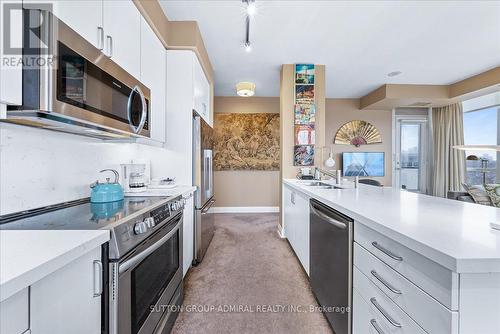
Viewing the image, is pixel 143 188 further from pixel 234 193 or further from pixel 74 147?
pixel 234 193

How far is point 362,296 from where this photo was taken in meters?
1.06

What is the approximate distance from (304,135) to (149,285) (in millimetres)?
2782

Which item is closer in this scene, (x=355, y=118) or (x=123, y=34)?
(x=123, y=34)

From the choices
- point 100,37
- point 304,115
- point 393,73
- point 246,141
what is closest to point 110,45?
point 100,37

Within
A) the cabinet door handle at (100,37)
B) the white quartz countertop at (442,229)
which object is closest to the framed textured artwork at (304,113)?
the white quartz countertop at (442,229)

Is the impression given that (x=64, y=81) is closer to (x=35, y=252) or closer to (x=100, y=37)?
(x=100, y=37)

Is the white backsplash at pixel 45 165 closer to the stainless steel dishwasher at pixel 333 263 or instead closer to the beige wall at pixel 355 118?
the stainless steel dishwasher at pixel 333 263

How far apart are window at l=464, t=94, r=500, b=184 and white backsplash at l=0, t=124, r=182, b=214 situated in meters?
5.77

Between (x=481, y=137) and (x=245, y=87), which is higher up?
(x=245, y=87)

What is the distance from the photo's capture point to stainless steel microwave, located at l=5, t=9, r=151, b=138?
784mm

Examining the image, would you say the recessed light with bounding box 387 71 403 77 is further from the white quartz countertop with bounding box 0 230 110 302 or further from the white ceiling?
the white quartz countertop with bounding box 0 230 110 302

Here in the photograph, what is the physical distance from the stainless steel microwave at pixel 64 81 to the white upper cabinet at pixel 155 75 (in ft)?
1.79

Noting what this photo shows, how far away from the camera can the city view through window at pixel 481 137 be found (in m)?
4.25

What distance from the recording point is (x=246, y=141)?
488 centimetres
